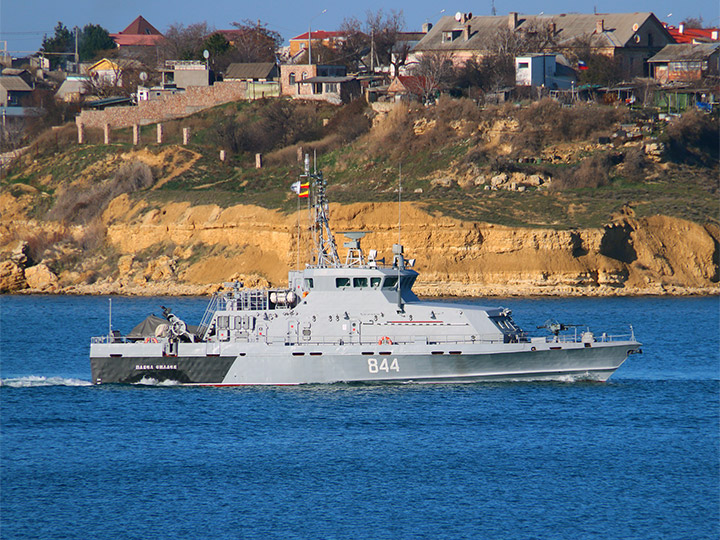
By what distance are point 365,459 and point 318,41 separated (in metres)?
112

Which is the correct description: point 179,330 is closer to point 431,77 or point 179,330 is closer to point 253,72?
point 431,77

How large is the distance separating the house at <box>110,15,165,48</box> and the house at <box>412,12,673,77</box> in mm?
56438

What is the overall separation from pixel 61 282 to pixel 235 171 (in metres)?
20.6

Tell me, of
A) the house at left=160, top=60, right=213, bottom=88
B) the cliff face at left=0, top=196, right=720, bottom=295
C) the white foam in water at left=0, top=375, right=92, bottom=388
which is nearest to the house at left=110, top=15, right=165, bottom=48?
the house at left=160, top=60, right=213, bottom=88

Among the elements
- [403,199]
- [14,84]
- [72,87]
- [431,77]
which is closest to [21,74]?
[14,84]

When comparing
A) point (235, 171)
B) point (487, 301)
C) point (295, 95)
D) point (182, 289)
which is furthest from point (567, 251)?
point (295, 95)

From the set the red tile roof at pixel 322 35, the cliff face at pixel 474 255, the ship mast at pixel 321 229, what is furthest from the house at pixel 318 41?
the ship mast at pixel 321 229

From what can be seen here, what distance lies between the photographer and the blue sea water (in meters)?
28.8

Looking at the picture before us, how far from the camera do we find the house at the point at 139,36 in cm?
16475

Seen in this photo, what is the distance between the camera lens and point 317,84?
368 ft

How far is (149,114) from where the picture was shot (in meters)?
112

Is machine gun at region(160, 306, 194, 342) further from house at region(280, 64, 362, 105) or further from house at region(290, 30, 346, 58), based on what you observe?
house at region(290, 30, 346, 58)

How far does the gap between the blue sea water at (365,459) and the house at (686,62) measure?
66.6 metres

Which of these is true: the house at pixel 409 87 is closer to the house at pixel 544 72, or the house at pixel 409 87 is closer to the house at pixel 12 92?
the house at pixel 544 72
